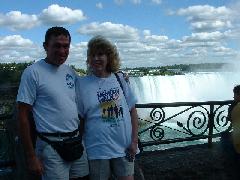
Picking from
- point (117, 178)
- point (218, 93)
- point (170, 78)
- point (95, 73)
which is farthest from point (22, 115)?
point (218, 93)

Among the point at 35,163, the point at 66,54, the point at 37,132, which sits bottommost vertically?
the point at 35,163

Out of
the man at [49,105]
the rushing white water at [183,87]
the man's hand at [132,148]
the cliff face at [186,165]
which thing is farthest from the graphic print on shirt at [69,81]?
the rushing white water at [183,87]

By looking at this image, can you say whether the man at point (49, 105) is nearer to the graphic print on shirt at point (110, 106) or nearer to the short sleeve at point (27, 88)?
the short sleeve at point (27, 88)

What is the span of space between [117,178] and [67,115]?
73cm

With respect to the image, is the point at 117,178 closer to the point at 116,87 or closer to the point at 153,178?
the point at 116,87

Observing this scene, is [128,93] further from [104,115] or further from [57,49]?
[57,49]

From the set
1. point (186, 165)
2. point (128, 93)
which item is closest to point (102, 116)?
point (128, 93)

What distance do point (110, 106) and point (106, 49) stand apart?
47 centimetres

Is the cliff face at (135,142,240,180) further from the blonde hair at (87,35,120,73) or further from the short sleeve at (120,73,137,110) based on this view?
the blonde hair at (87,35,120,73)

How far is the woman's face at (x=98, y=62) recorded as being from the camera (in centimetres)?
311

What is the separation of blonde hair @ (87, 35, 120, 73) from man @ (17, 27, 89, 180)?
0.21 meters

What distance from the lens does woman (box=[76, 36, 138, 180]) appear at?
310 centimetres

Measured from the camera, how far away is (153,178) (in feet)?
16.8

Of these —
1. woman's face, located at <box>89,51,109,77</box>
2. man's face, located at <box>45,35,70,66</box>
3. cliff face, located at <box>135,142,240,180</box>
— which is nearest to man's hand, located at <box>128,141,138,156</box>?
woman's face, located at <box>89,51,109,77</box>
